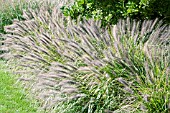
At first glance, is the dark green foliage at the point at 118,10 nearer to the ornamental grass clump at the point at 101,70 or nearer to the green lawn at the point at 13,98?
the ornamental grass clump at the point at 101,70

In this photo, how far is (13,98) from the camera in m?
6.36

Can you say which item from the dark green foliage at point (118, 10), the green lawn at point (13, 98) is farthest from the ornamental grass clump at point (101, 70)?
the dark green foliage at point (118, 10)

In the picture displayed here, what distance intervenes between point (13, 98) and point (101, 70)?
1.84 m

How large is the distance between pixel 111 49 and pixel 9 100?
6.15ft

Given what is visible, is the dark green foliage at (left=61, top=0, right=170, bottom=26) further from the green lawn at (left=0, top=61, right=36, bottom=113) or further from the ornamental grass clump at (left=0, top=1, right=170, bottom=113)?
the green lawn at (left=0, top=61, right=36, bottom=113)

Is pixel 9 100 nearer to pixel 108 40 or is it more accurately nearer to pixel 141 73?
pixel 108 40

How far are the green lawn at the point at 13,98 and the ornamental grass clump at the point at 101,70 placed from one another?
0.19 meters

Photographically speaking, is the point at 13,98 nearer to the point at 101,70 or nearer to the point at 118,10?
the point at 101,70

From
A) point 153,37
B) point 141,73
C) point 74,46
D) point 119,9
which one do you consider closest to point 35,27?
point 119,9

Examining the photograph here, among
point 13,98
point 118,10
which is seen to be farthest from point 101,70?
point 118,10

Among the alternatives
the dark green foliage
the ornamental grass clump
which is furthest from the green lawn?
the dark green foliage

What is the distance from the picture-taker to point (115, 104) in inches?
190

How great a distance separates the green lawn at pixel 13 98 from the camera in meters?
5.95

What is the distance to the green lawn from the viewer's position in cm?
595
